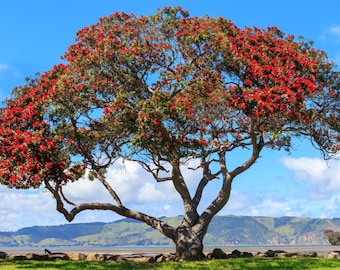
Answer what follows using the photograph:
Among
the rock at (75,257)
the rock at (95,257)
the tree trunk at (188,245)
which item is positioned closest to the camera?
the tree trunk at (188,245)

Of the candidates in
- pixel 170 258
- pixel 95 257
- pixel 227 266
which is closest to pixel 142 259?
pixel 170 258

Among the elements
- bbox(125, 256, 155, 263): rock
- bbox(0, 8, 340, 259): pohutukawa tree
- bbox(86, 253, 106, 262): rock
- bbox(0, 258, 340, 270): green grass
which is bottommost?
bbox(0, 258, 340, 270): green grass

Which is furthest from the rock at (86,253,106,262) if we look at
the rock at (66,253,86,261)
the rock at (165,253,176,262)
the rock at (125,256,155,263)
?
the rock at (165,253,176,262)

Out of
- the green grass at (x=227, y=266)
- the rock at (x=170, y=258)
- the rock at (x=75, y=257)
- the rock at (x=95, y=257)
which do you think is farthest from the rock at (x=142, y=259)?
the rock at (x=75, y=257)

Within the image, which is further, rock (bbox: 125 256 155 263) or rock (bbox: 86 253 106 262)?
rock (bbox: 86 253 106 262)

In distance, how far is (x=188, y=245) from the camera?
3294cm

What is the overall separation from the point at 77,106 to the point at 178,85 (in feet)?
20.7

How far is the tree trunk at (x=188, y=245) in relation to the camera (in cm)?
3269

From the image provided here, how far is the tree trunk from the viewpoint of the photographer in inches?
1287

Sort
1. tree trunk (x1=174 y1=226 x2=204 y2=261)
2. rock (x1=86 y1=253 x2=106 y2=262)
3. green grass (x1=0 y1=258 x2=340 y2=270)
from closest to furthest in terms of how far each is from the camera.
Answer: green grass (x1=0 y1=258 x2=340 y2=270)
tree trunk (x1=174 y1=226 x2=204 y2=261)
rock (x1=86 y1=253 x2=106 y2=262)

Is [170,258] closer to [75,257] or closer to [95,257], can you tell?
[95,257]

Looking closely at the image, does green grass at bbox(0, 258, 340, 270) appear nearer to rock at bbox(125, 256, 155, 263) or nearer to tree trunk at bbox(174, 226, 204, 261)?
rock at bbox(125, 256, 155, 263)

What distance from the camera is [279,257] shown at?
34.4m

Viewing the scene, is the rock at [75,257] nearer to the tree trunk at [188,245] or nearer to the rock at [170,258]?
the rock at [170,258]
